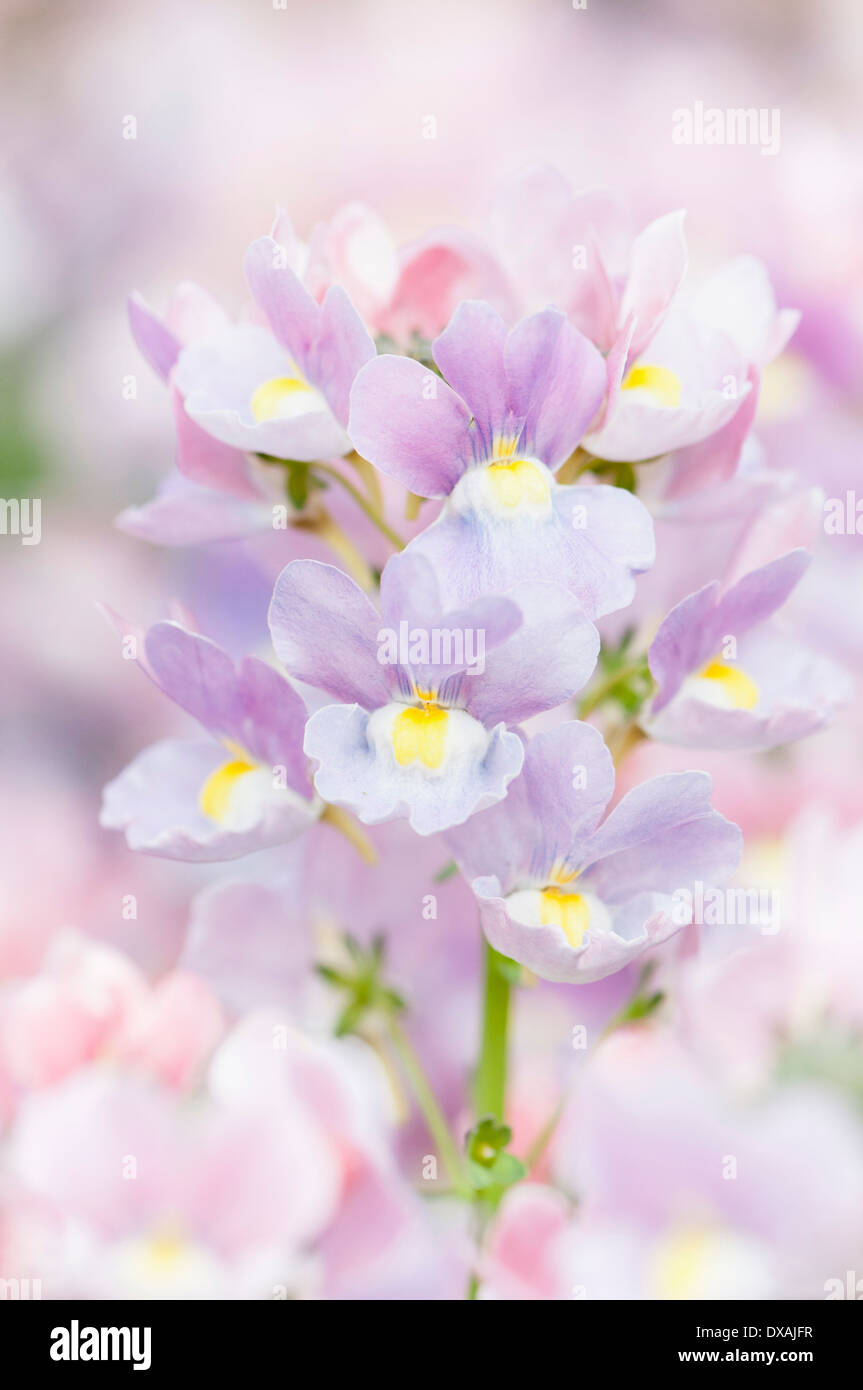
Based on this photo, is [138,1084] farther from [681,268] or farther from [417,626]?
[681,268]

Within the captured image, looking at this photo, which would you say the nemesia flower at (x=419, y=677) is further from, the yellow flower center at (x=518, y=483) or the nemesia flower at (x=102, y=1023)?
the nemesia flower at (x=102, y=1023)

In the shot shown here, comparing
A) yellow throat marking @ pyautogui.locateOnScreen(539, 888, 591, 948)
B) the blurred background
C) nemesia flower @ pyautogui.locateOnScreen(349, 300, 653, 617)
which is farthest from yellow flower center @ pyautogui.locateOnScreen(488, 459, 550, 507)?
the blurred background

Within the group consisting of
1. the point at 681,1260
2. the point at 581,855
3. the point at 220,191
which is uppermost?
the point at 220,191

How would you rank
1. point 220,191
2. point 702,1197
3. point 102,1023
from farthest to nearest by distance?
point 220,191, point 102,1023, point 702,1197

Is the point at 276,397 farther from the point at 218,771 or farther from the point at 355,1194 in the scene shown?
the point at 355,1194

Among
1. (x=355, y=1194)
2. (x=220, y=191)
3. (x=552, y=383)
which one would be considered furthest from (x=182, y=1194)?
(x=220, y=191)

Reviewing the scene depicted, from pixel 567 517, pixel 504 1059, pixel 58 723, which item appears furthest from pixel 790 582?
pixel 58 723

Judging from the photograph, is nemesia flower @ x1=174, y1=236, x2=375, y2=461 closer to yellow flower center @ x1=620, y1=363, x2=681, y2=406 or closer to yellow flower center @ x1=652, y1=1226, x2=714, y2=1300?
yellow flower center @ x1=620, y1=363, x2=681, y2=406

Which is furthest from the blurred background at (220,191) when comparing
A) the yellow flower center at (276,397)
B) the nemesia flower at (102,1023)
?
the yellow flower center at (276,397)
